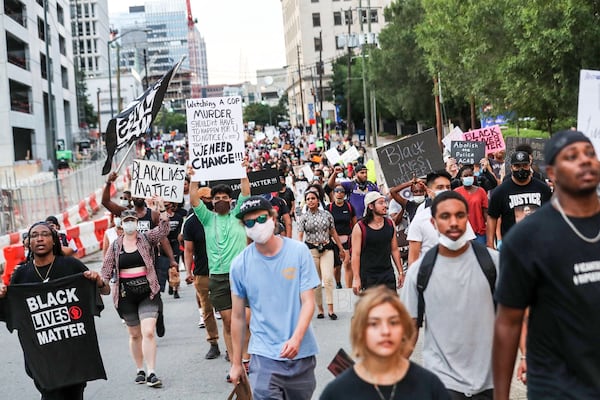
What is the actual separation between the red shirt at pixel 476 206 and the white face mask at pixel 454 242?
702cm

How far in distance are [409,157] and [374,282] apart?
325 cm

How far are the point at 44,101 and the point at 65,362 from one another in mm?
63752

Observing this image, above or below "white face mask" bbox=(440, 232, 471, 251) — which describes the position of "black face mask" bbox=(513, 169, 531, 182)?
above

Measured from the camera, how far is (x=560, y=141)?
3961mm

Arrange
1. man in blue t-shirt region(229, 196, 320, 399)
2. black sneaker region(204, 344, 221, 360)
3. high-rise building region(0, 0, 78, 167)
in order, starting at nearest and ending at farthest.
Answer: man in blue t-shirt region(229, 196, 320, 399) < black sneaker region(204, 344, 221, 360) < high-rise building region(0, 0, 78, 167)

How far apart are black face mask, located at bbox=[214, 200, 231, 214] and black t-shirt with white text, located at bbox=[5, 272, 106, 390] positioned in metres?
2.22

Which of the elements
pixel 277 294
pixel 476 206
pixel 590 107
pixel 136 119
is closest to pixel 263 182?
pixel 136 119

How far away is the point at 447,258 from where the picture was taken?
534cm

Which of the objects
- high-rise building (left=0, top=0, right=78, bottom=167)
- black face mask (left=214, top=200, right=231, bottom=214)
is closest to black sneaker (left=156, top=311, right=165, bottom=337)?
black face mask (left=214, top=200, right=231, bottom=214)

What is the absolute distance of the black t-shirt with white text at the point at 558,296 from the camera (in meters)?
3.84

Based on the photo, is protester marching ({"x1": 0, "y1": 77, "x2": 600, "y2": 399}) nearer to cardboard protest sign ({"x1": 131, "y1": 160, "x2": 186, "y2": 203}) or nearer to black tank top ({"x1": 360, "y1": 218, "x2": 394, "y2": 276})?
black tank top ({"x1": 360, "y1": 218, "x2": 394, "y2": 276})

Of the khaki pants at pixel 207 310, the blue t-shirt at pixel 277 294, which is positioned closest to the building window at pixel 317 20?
the khaki pants at pixel 207 310

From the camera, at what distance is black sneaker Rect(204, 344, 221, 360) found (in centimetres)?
1102

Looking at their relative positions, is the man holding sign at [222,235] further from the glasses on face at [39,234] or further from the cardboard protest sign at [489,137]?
the cardboard protest sign at [489,137]
